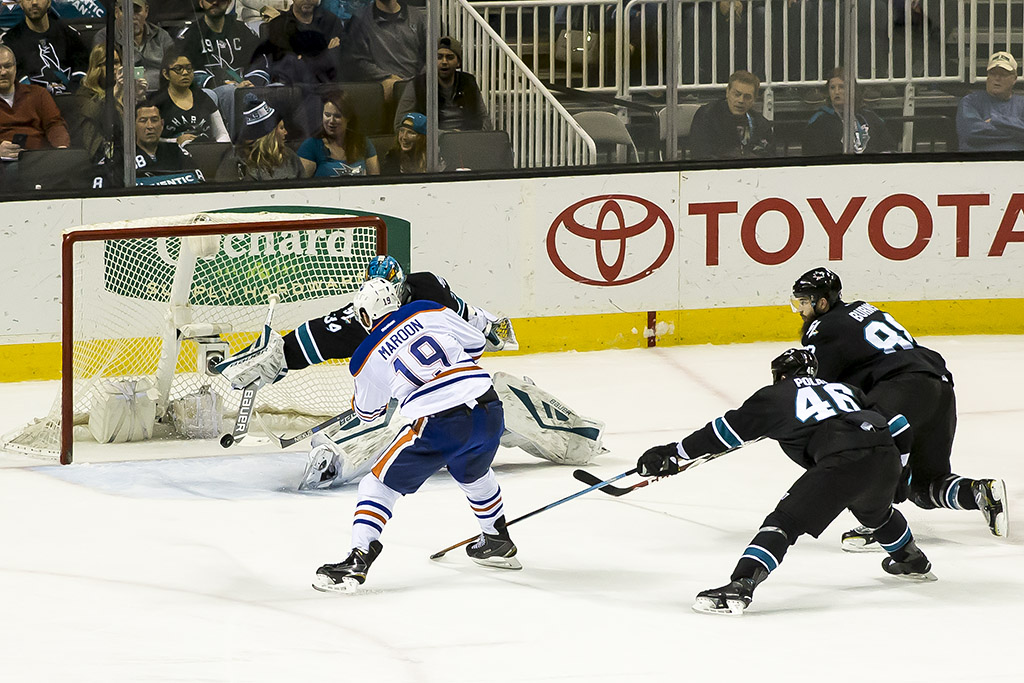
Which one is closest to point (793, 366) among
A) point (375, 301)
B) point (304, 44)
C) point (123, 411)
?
point (375, 301)

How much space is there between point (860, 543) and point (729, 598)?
2.74 feet

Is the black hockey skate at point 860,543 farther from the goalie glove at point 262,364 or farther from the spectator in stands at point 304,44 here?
the spectator in stands at point 304,44

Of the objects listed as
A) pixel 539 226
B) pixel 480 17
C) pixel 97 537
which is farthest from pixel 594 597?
pixel 480 17

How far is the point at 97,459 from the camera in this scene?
5914 mm

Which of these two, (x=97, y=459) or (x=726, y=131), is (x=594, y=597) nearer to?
(x=97, y=459)

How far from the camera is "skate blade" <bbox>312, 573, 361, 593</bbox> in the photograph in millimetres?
4344

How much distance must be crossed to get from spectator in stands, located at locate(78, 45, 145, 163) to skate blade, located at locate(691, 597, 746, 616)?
391 centimetres

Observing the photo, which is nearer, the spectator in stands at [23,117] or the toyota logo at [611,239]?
the spectator in stands at [23,117]

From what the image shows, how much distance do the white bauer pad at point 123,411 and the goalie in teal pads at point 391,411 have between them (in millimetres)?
668

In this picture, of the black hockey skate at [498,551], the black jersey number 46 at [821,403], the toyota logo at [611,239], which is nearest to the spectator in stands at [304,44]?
the toyota logo at [611,239]

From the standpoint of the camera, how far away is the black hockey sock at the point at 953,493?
193 inches

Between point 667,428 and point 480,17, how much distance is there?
2375 millimetres

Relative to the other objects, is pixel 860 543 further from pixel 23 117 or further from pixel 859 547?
pixel 23 117

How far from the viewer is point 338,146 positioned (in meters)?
7.38
